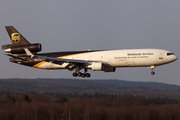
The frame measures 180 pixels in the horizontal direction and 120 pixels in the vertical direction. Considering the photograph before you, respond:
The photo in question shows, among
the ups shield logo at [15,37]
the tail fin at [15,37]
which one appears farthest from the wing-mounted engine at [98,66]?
the ups shield logo at [15,37]

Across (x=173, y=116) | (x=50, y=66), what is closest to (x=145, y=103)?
(x=173, y=116)

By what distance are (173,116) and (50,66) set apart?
37627mm

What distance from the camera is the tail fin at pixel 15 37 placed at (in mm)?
75562

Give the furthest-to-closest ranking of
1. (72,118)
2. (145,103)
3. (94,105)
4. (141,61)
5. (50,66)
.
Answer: (145,103), (94,105), (72,118), (50,66), (141,61)

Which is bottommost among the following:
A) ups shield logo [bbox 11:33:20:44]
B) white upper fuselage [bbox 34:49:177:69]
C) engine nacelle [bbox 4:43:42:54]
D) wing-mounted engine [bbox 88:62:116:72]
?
wing-mounted engine [bbox 88:62:116:72]

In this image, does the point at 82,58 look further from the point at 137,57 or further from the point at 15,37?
the point at 15,37

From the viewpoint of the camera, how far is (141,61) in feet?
226

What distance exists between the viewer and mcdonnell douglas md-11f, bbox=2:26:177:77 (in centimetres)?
6894

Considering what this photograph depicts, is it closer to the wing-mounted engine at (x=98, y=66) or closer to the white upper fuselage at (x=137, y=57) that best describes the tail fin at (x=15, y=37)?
the wing-mounted engine at (x=98, y=66)

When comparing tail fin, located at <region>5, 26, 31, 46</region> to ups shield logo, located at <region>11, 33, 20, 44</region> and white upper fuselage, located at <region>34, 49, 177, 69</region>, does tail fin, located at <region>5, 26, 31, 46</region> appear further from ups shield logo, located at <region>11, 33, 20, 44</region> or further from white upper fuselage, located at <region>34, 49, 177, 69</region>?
white upper fuselage, located at <region>34, 49, 177, 69</region>

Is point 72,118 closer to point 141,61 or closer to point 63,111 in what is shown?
point 63,111

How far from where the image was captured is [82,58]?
7200 cm

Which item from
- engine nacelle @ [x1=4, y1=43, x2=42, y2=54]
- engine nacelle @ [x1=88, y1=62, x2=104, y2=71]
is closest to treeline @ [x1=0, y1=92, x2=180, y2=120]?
engine nacelle @ [x1=4, y1=43, x2=42, y2=54]

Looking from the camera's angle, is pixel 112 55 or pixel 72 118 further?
pixel 72 118
